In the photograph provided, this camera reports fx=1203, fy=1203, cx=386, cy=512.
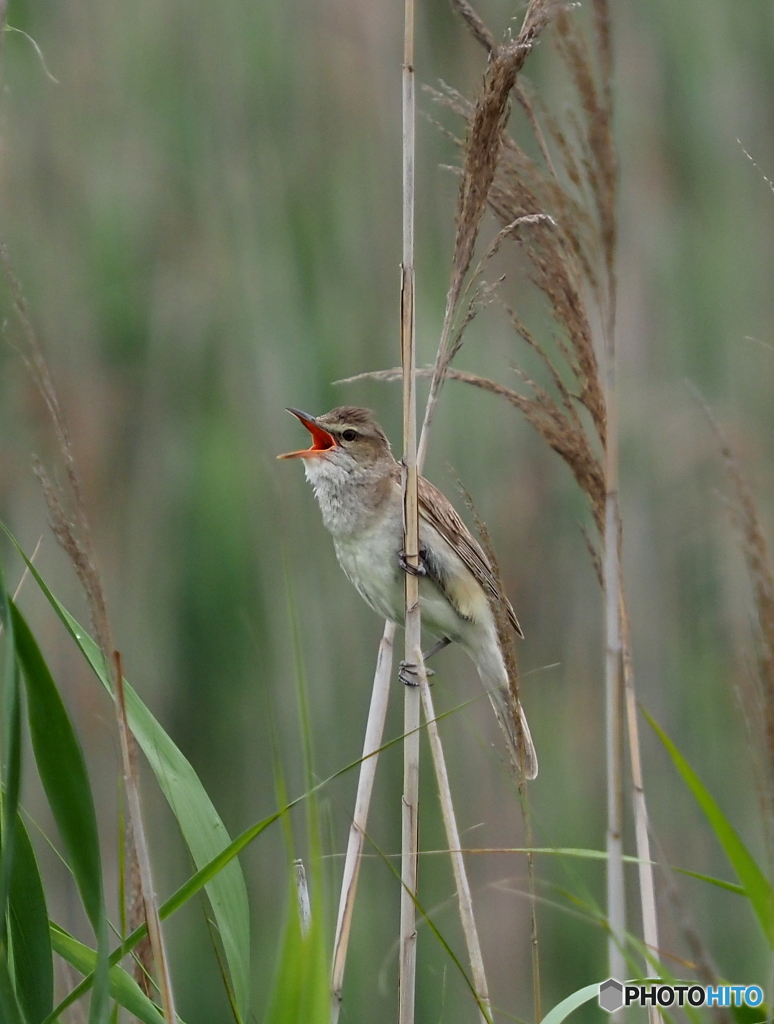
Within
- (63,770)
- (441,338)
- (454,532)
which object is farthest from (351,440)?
(63,770)

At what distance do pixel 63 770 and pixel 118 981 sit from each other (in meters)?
0.23

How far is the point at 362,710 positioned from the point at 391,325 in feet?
3.31

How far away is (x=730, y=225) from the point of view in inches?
132

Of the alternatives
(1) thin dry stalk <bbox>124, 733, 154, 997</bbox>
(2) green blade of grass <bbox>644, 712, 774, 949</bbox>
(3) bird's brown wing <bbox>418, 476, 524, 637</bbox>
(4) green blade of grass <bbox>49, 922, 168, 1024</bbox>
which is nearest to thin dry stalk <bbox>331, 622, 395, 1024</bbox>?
(1) thin dry stalk <bbox>124, 733, 154, 997</bbox>

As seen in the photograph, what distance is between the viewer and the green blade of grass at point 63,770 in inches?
45.1

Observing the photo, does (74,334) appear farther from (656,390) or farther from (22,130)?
(656,390)

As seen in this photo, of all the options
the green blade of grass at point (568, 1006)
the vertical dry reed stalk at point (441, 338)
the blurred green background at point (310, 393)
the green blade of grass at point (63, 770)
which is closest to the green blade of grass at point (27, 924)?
the green blade of grass at point (63, 770)

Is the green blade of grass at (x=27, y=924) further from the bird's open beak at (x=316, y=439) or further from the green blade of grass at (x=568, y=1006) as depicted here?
the bird's open beak at (x=316, y=439)

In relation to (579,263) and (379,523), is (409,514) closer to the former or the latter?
(579,263)

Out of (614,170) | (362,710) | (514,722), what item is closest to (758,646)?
(614,170)

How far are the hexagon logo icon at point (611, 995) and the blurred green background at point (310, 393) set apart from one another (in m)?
1.77

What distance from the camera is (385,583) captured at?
2328mm

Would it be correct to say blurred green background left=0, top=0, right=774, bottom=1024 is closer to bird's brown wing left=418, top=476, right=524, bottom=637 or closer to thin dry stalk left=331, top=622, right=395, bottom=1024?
bird's brown wing left=418, top=476, right=524, bottom=637

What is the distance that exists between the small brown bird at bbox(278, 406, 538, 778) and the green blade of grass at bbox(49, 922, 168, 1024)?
1.16 m
